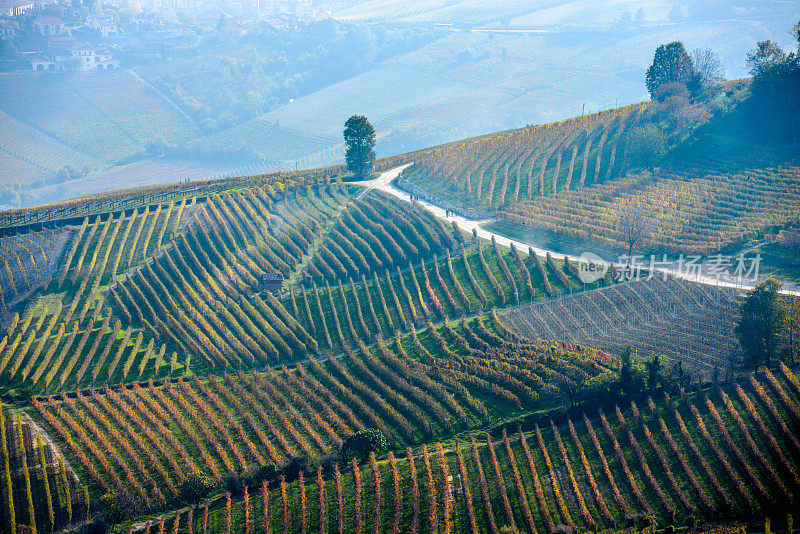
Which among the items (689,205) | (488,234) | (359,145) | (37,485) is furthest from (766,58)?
(37,485)

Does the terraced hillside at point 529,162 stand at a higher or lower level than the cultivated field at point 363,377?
higher

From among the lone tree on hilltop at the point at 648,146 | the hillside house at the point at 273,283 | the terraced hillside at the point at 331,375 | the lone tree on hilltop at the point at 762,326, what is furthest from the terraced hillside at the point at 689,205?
the hillside house at the point at 273,283

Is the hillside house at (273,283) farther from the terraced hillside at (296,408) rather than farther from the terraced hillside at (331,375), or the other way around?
the terraced hillside at (296,408)

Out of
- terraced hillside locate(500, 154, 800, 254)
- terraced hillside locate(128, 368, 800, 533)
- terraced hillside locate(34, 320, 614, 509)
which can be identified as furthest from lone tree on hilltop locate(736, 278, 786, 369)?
terraced hillside locate(500, 154, 800, 254)

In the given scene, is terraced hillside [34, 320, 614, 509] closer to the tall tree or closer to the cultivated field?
the cultivated field

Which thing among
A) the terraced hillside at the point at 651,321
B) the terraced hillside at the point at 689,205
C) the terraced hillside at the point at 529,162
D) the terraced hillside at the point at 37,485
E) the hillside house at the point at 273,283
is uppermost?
the terraced hillside at the point at 529,162

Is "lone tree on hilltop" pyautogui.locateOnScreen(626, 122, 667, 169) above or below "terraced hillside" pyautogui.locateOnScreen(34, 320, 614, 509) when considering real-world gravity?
above

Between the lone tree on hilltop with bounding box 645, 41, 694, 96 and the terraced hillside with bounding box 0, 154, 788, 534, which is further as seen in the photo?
the lone tree on hilltop with bounding box 645, 41, 694, 96

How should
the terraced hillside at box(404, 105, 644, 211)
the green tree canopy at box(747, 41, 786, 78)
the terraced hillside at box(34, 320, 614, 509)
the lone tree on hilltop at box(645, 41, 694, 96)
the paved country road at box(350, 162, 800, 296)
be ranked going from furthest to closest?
the lone tree on hilltop at box(645, 41, 694, 96) → the green tree canopy at box(747, 41, 786, 78) → the terraced hillside at box(404, 105, 644, 211) → the paved country road at box(350, 162, 800, 296) → the terraced hillside at box(34, 320, 614, 509)
